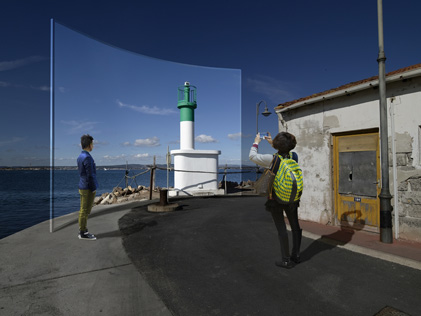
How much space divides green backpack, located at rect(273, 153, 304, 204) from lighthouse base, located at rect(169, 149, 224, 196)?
1099 centimetres

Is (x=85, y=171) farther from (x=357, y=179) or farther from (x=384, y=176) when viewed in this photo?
(x=357, y=179)

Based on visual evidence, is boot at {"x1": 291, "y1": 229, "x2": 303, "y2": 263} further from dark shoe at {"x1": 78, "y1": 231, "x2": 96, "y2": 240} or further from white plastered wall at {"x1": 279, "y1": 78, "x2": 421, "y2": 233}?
dark shoe at {"x1": 78, "y1": 231, "x2": 96, "y2": 240}

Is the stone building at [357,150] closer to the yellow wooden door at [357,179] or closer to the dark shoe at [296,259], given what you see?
the yellow wooden door at [357,179]

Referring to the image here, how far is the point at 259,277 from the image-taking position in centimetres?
324

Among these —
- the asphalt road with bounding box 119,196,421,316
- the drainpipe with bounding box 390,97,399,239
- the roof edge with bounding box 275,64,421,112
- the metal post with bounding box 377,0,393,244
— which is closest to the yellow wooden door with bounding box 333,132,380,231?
the drainpipe with bounding box 390,97,399,239

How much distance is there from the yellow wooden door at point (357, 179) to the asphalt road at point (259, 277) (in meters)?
1.64

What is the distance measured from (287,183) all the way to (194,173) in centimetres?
1170

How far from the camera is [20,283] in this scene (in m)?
3.01

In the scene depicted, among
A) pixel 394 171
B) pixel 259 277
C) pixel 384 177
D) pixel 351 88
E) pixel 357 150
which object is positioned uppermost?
pixel 351 88

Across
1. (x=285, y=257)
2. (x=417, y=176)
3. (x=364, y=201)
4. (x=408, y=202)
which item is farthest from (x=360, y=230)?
(x=285, y=257)

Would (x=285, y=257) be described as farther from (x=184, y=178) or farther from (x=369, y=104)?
(x=184, y=178)

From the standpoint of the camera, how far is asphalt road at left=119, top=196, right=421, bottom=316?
257 centimetres

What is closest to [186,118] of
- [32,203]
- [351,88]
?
[351,88]

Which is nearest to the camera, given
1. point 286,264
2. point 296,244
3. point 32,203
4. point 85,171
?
point 286,264
